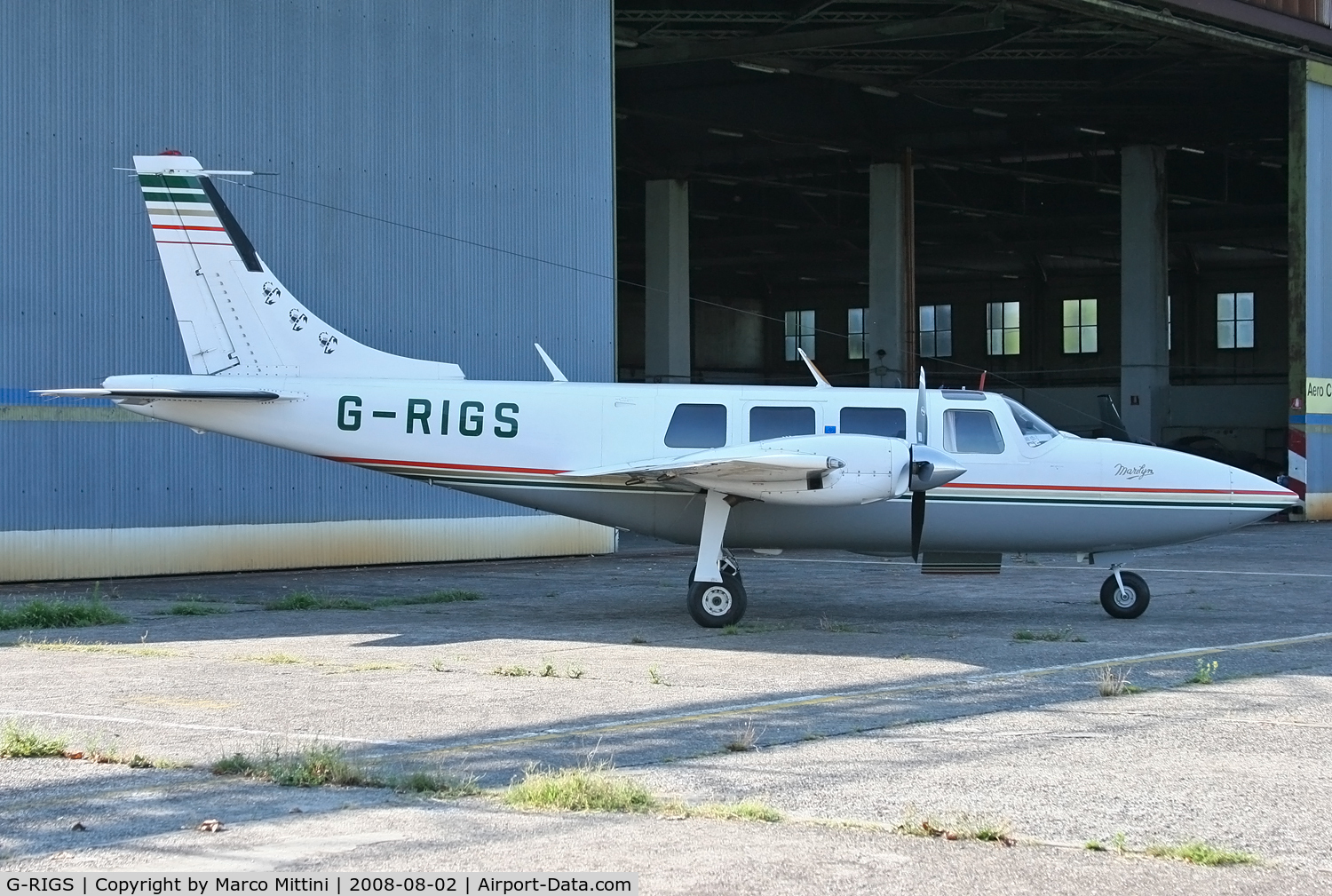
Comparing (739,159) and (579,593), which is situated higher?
(739,159)

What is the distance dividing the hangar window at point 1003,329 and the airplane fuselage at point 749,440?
49.4m

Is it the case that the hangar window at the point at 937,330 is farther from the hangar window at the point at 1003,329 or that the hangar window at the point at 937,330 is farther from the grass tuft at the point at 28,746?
the grass tuft at the point at 28,746

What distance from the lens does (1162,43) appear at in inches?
1411

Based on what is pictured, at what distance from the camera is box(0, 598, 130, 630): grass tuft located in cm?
1605

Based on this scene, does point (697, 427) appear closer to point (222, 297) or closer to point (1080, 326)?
point (222, 297)

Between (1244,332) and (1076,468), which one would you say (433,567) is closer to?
(1076,468)

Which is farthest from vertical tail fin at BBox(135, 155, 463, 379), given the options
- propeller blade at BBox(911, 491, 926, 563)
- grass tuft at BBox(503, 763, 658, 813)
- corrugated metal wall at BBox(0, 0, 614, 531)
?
grass tuft at BBox(503, 763, 658, 813)

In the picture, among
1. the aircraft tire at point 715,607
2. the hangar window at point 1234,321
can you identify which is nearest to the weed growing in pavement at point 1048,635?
the aircraft tire at point 715,607

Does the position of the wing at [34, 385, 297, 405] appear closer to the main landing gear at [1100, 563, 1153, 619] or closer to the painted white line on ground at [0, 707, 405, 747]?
the painted white line on ground at [0, 707, 405, 747]

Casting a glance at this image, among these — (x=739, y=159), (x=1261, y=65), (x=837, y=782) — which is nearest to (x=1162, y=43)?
(x=1261, y=65)

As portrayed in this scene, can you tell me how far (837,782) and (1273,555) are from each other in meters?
21.8

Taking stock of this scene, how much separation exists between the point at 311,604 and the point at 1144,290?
113 feet

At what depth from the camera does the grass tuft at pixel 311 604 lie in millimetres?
18406

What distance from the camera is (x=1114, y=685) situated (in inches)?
463
